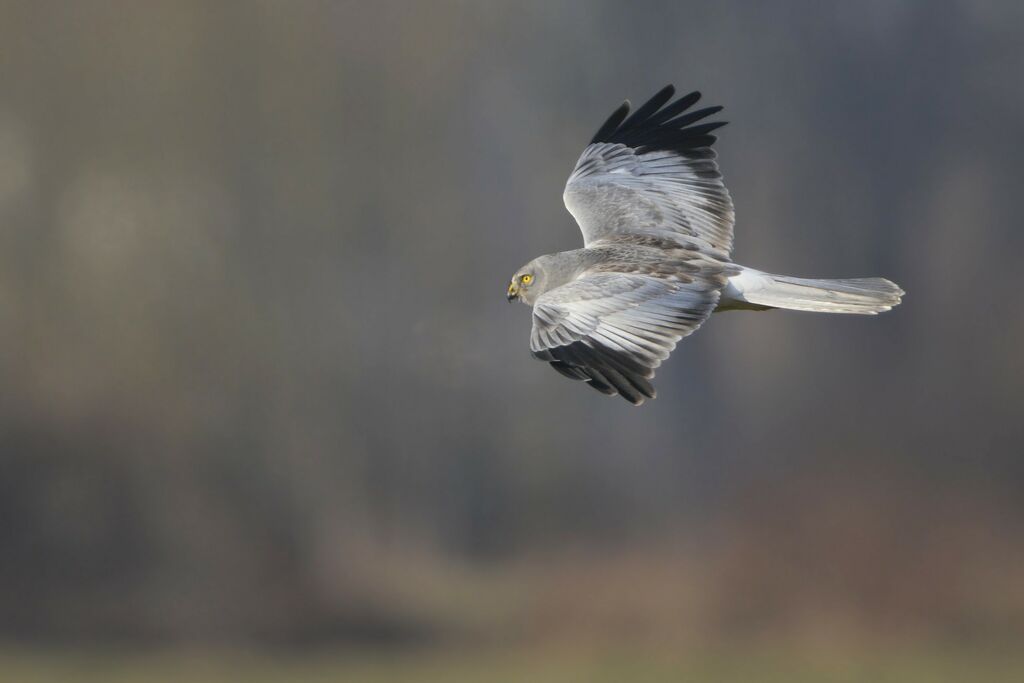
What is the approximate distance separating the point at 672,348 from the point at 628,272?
2.65 feet

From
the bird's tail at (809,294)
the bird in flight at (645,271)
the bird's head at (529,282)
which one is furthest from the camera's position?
the bird's head at (529,282)

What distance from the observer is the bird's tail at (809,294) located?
6074mm

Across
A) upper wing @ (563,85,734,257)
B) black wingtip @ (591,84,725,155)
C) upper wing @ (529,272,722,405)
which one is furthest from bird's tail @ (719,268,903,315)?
black wingtip @ (591,84,725,155)

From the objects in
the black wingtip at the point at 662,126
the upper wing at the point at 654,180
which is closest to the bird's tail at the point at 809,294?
the upper wing at the point at 654,180

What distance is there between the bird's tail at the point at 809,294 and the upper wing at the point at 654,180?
946 mm

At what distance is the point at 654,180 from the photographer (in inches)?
316

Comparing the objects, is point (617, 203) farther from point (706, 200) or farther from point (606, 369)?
point (606, 369)

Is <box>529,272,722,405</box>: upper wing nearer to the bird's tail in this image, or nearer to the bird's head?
the bird's tail

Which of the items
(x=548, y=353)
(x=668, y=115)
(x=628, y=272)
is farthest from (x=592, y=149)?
(x=548, y=353)

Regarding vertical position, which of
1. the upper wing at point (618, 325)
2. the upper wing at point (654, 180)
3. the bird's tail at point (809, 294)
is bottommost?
the upper wing at point (618, 325)

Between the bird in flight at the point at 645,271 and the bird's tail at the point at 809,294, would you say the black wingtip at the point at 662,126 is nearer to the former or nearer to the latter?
the bird in flight at the point at 645,271

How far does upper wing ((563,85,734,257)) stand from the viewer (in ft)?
24.9

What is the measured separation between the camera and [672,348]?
5.61 meters

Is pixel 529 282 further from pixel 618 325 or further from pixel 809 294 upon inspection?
pixel 809 294
